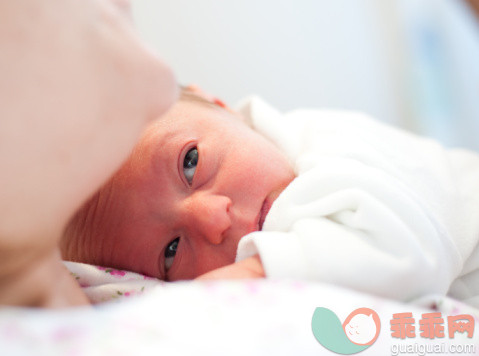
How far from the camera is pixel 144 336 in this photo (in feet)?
1.37

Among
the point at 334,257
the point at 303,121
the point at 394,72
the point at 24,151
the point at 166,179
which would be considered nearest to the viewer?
the point at 24,151

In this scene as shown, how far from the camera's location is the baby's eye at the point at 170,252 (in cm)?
84

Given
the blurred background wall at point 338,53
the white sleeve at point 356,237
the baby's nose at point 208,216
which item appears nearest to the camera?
the white sleeve at point 356,237

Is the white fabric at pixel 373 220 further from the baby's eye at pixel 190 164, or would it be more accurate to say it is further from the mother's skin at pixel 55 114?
the mother's skin at pixel 55 114

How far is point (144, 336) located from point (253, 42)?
56.3 inches

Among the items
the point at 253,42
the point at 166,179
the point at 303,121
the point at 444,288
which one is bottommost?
the point at 444,288

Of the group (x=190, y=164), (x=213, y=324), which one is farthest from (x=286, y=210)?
(x=213, y=324)

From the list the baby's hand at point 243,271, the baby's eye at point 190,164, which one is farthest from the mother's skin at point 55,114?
the baby's eye at point 190,164

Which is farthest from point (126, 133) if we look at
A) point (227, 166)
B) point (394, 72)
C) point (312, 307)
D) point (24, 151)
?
point (394, 72)

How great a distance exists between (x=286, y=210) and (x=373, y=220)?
128 mm

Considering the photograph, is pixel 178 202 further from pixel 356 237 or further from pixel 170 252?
pixel 356 237

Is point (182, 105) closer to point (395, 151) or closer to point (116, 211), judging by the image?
point (116, 211)

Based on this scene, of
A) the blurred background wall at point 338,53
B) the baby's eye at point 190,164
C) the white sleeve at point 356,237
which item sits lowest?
the white sleeve at point 356,237

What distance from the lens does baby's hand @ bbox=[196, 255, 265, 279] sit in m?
0.65
